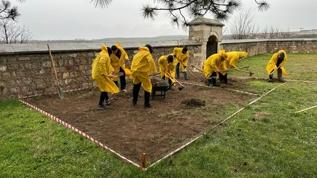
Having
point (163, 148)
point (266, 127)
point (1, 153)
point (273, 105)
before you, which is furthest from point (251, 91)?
point (1, 153)

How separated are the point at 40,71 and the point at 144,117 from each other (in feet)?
12.5

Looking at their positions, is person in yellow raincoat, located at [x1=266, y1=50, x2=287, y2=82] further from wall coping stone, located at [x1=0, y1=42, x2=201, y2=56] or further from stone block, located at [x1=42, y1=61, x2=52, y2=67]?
stone block, located at [x1=42, y1=61, x2=52, y2=67]

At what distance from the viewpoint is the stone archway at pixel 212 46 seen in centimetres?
1706

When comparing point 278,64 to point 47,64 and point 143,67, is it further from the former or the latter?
point 47,64

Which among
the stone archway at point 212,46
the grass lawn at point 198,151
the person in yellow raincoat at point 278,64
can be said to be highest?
the stone archway at point 212,46

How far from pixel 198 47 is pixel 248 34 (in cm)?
2749

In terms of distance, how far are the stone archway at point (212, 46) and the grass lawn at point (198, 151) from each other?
9.51 m

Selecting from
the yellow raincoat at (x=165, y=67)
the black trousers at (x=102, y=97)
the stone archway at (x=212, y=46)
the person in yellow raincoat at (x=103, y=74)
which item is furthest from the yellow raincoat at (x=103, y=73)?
the stone archway at (x=212, y=46)

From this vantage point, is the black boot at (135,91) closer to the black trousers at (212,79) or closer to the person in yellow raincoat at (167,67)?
the person in yellow raincoat at (167,67)

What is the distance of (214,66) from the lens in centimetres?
1127

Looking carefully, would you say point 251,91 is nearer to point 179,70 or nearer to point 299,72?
point 179,70

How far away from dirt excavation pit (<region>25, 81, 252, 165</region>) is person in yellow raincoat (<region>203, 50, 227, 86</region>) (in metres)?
1.07

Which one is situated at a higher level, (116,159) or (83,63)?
(83,63)

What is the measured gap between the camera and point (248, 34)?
4134cm
